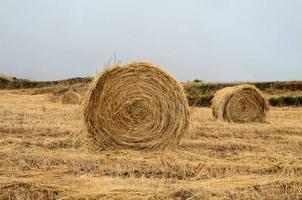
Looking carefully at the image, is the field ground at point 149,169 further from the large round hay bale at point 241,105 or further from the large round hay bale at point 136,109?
the large round hay bale at point 241,105

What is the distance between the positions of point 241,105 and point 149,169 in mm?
8597

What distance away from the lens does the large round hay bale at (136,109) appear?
334 inches

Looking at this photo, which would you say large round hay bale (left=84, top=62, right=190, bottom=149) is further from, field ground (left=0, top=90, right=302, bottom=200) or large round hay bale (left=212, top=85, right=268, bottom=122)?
large round hay bale (left=212, top=85, right=268, bottom=122)

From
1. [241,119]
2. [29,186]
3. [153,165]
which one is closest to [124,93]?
[153,165]

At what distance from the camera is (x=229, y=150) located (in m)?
8.27

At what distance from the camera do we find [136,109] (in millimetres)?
8836

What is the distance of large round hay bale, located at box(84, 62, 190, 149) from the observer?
334 inches

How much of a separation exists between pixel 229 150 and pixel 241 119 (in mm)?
6299

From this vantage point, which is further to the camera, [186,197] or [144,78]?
[144,78]

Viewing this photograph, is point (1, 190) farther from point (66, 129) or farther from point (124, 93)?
point (66, 129)

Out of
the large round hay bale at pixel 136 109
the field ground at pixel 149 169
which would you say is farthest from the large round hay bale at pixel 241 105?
the large round hay bale at pixel 136 109

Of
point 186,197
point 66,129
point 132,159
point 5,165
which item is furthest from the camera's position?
point 66,129

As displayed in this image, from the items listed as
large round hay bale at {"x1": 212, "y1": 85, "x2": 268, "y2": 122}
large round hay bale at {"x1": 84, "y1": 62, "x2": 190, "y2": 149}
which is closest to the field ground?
large round hay bale at {"x1": 84, "y1": 62, "x2": 190, "y2": 149}

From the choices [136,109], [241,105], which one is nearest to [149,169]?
[136,109]
